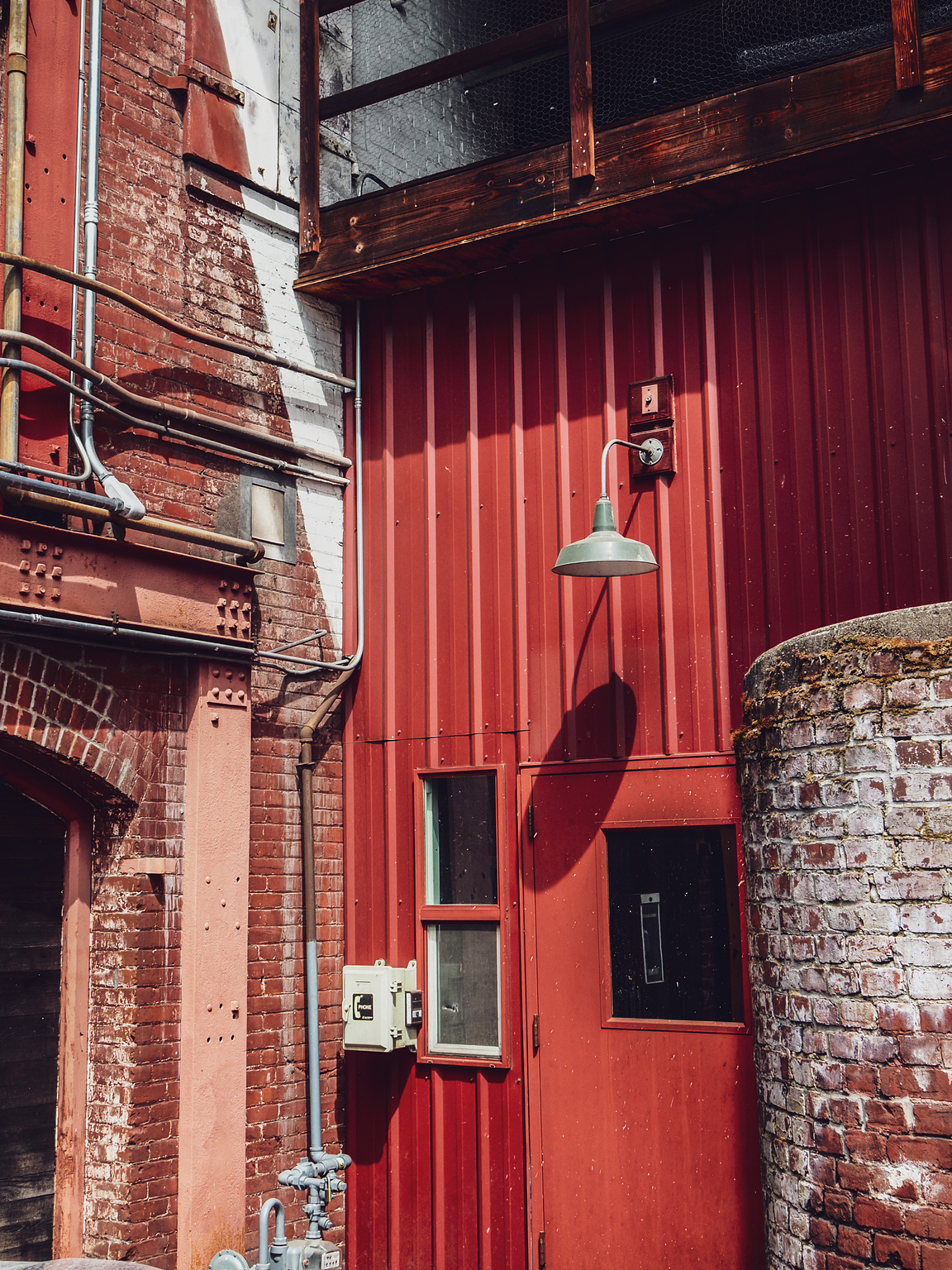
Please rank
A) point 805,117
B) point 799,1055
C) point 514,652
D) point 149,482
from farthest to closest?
point 514,652, point 149,482, point 805,117, point 799,1055

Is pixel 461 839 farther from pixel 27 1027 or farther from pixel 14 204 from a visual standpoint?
pixel 14 204

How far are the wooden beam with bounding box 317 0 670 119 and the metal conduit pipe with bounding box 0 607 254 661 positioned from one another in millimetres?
3412

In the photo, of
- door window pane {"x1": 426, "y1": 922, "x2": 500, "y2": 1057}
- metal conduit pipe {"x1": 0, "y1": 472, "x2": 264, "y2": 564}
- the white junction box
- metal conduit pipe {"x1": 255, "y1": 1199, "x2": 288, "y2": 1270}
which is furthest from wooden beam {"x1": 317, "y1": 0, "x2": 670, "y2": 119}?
metal conduit pipe {"x1": 255, "y1": 1199, "x2": 288, "y2": 1270}

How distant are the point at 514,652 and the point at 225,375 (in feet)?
7.43

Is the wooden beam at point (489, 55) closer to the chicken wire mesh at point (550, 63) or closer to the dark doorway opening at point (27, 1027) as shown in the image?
the chicken wire mesh at point (550, 63)

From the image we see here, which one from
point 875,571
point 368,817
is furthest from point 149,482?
point 875,571

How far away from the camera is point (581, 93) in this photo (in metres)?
6.57

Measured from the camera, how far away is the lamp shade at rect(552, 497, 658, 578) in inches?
230

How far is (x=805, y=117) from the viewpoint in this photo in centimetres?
603

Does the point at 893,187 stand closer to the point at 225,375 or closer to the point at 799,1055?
the point at 225,375

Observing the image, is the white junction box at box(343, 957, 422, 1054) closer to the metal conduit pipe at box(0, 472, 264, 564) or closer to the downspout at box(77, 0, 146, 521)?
the metal conduit pipe at box(0, 472, 264, 564)

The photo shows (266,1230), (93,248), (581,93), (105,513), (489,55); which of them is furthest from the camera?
(489,55)

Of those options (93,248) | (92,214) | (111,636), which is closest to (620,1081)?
(111,636)

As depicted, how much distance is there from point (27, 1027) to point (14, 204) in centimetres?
432
